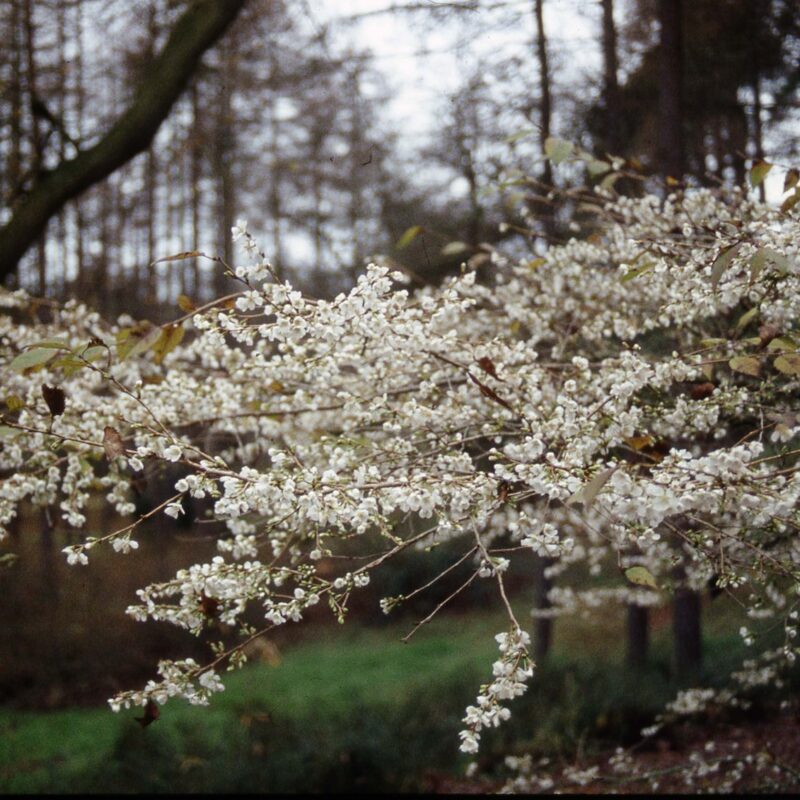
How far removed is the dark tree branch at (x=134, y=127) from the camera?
392 cm

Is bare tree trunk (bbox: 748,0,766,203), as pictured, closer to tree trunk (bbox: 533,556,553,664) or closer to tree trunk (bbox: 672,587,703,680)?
tree trunk (bbox: 672,587,703,680)

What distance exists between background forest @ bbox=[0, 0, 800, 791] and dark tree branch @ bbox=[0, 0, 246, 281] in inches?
0.5

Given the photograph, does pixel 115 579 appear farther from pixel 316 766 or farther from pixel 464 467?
pixel 464 467

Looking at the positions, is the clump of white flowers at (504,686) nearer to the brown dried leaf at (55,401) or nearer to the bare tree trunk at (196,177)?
the brown dried leaf at (55,401)

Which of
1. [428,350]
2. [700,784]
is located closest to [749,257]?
[428,350]

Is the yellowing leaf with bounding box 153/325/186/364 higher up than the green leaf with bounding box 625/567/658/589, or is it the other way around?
the yellowing leaf with bounding box 153/325/186/364

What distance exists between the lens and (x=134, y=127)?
3977 millimetres

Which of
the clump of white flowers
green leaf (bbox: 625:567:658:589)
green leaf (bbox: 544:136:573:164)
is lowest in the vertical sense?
the clump of white flowers

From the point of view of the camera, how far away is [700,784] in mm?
4102

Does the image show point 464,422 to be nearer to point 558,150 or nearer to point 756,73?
point 558,150

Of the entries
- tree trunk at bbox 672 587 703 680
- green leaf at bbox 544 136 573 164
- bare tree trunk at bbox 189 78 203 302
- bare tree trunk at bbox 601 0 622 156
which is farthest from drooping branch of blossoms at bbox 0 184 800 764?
bare tree trunk at bbox 189 78 203 302

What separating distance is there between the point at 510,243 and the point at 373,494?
5.04 meters

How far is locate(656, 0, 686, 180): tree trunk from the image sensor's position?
18.0 ft

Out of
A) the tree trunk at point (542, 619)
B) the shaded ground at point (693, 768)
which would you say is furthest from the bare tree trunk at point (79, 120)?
the shaded ground at point (693, 768)
